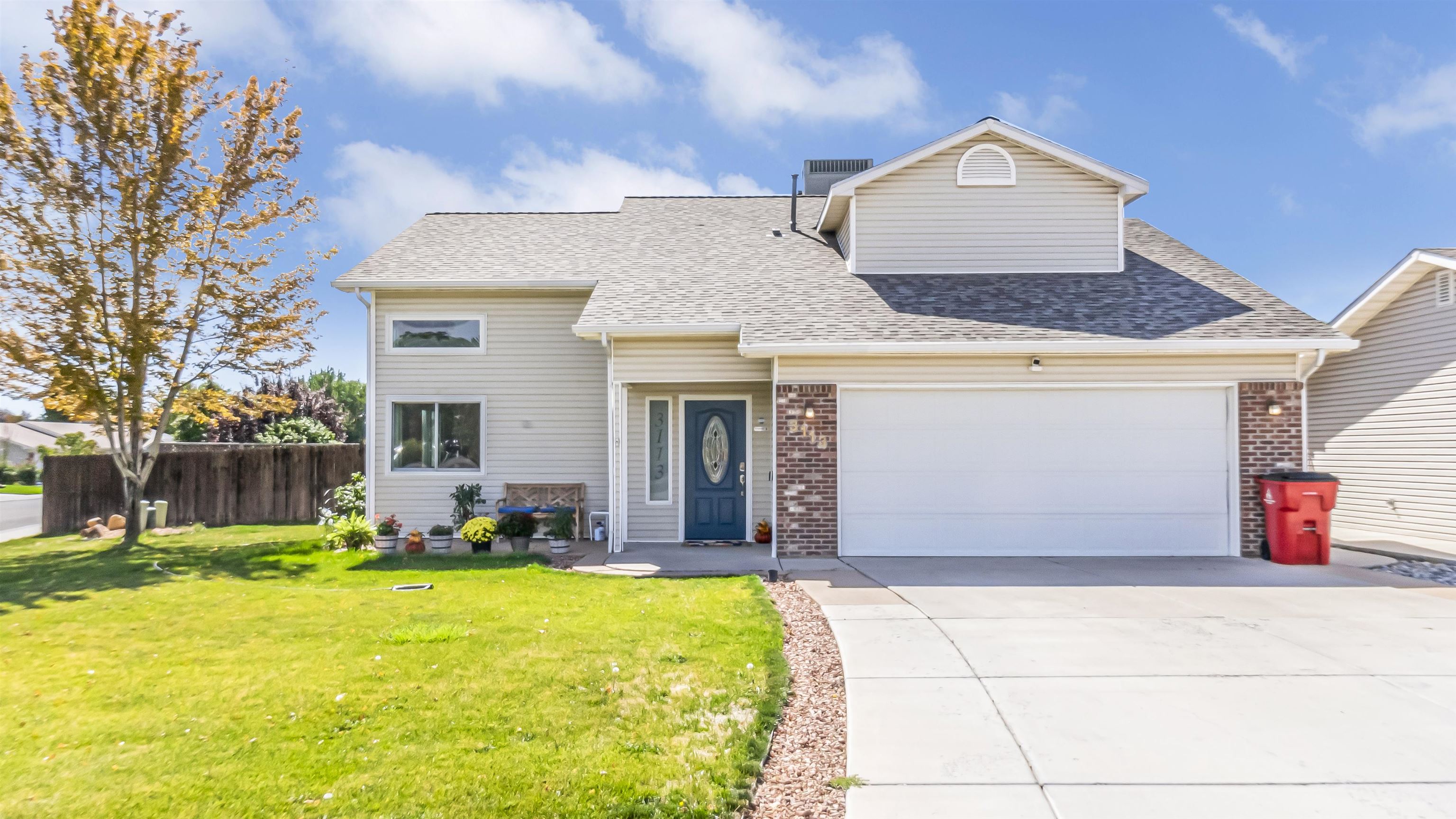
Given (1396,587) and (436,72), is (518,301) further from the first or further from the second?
(1396,587)

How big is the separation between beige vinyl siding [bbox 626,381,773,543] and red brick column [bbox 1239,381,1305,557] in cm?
626

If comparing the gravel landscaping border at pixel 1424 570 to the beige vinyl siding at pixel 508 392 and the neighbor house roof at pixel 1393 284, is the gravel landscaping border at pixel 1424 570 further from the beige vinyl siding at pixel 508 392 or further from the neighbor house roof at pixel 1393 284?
the beige vinyl siding at pixel 508 392

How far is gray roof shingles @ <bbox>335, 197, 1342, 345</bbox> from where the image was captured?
995 cm

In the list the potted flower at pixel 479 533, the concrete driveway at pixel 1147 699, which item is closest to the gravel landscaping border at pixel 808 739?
the concrete driveway at pixel 1147 699

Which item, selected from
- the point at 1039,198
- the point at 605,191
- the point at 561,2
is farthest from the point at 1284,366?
the point at 605,191

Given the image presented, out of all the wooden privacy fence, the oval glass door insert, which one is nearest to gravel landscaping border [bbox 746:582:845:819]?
the oval glass door insert

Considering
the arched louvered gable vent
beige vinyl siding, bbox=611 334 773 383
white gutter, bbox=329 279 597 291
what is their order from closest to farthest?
beige vinyl siding, bbox=611 334 773 383 → the arched louvered gable vent → white gutter, bbox=329 279 597 291

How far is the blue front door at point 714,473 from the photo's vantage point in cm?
1180

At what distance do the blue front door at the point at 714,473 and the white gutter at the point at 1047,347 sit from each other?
2321mm

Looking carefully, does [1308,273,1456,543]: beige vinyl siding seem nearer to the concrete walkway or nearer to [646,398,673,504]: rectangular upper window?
the concrete walkway

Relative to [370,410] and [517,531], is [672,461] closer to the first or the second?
[517,531]

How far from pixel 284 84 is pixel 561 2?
5605 mm

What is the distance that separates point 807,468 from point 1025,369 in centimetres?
312

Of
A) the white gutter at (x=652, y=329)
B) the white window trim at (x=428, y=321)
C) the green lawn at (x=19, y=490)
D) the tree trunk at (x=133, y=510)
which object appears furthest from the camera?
the green lawn at (x=19, y=490)
